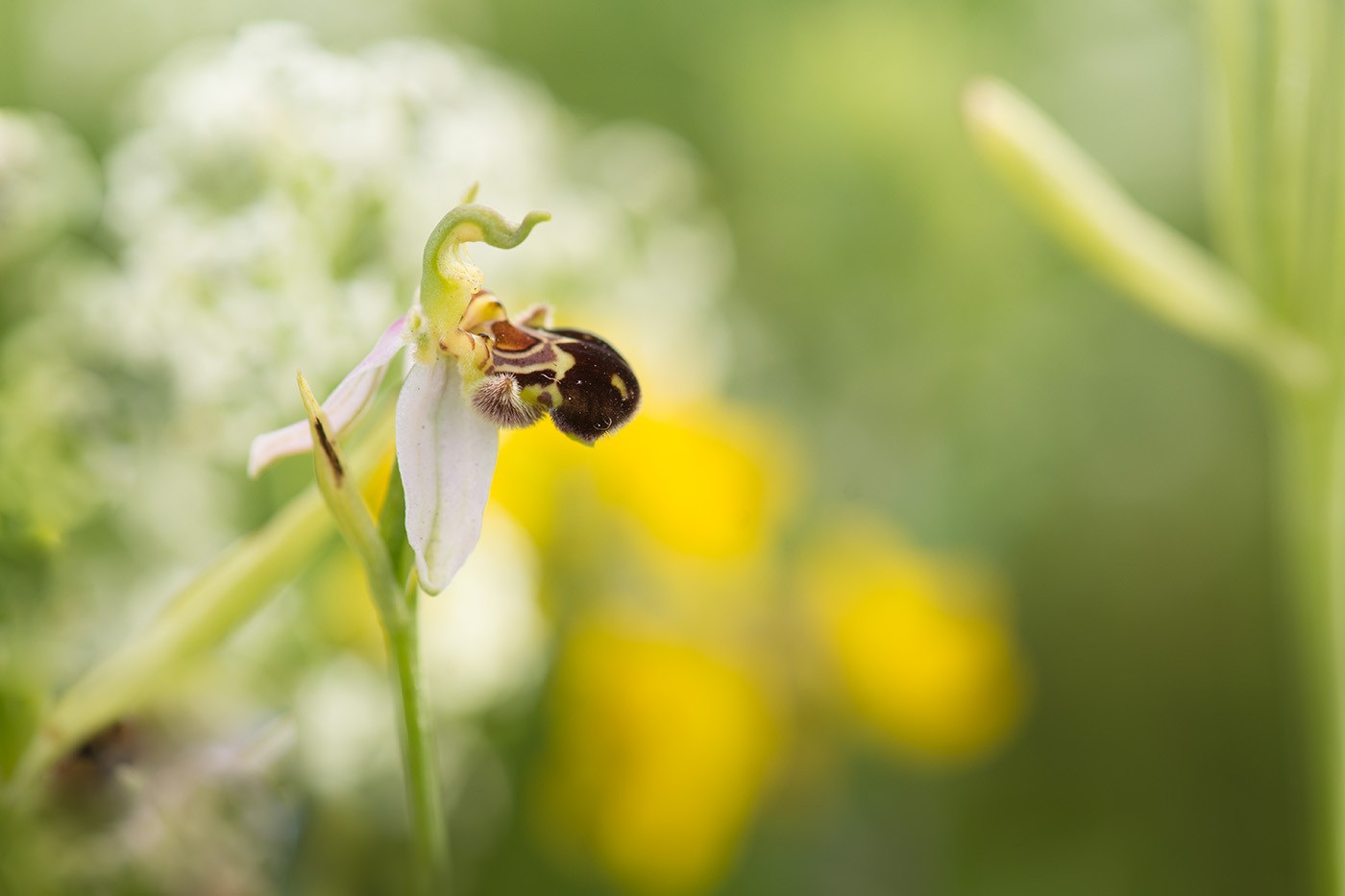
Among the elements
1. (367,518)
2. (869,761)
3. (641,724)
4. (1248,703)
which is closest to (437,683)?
(641,724)

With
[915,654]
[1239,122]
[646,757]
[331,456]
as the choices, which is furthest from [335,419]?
[915,654]

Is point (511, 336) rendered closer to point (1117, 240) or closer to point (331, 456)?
point (331, 456)

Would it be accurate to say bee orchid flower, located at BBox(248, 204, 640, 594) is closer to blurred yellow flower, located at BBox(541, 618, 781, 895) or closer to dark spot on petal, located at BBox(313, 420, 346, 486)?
dark spot on petal, located at BBox(313, 420, 346, 486)

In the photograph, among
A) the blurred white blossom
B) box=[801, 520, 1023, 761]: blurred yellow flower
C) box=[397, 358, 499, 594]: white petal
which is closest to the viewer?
box=[397, 358, 499, 594]: white petal

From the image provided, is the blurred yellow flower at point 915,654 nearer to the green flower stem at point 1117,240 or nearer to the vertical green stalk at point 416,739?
the green flower stem at point 1117,240

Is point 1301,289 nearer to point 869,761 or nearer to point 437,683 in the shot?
point 437,683

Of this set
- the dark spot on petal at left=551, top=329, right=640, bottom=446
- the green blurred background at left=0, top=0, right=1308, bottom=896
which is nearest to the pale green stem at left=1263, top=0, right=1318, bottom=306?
the dark spot on petal at left=551, top=329, right=640, bottom=446

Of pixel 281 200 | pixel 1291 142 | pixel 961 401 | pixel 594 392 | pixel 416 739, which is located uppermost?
pixel 961 401

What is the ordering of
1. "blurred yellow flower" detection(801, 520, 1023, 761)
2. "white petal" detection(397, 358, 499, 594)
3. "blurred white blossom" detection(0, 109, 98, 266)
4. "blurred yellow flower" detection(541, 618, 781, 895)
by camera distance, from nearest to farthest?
"white petal" detection(397, 358, 499, 594), "blurred white blossom" detection(0, 109, 98, 266), "blurred yellow flower" detection(541, 618, 781, 895), "blurred yellow flower" detection(801, 520, 1023, 761)
